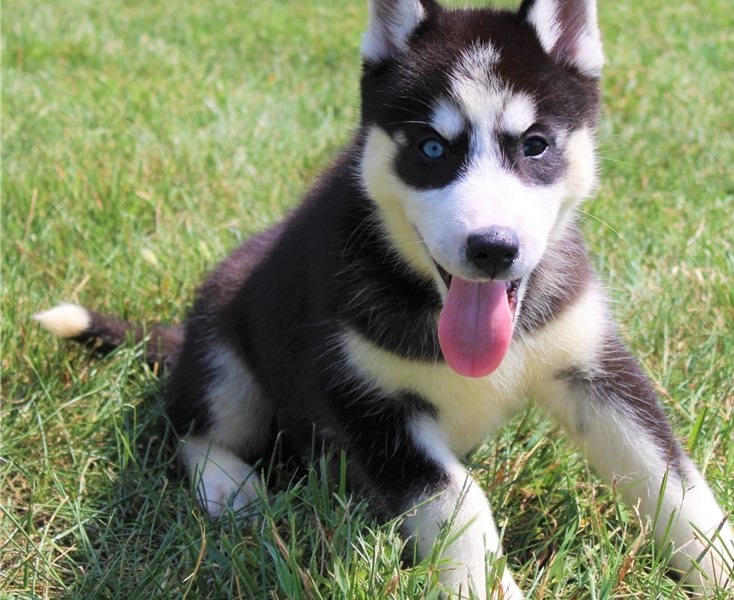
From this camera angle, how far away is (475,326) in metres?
2.60

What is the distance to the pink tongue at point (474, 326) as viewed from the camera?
2.60 m

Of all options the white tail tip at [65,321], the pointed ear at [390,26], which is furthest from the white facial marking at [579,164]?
the white tail tip at [65,321]

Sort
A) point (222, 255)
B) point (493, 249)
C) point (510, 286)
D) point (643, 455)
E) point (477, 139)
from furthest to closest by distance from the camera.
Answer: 1. point (222, 255)
2. point (643, 455)
3. point (510, 286)
4. point (477, 139)
5. point (493, 249)

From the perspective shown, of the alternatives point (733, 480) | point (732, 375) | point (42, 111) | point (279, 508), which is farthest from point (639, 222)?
point (42, 111)

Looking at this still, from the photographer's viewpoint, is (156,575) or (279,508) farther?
(279,508)

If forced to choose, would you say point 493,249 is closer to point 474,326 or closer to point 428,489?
point 474,326

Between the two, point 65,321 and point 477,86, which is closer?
point 477,86

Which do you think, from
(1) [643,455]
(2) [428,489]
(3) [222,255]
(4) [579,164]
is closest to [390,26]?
(4) [579,164]

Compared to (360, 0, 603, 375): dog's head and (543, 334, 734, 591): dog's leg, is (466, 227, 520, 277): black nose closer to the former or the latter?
(360, 0, 603, 375): dog's head

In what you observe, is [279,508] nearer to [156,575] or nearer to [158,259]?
[156,575]

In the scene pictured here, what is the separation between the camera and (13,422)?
3.30 metres

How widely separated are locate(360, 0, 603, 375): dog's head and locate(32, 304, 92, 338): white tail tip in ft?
4.35

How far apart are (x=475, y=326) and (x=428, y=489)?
44 centimetres

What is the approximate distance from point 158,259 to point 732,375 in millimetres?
2333
